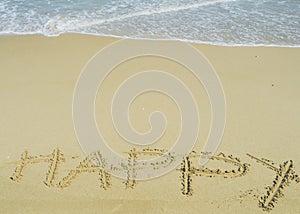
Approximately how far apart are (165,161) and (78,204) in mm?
954

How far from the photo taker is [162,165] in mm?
3613

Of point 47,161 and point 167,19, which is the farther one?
point 167,19

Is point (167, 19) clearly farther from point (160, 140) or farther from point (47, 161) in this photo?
point (47, 161)

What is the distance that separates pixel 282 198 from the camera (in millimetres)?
3221

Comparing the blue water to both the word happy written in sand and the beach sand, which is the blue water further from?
the word happy written in sand

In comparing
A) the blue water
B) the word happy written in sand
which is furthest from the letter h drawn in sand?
the blue water

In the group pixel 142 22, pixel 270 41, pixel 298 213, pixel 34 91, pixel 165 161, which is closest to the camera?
pixel 298 213

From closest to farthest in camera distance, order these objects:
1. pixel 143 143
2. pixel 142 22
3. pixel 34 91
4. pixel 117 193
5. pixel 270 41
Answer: pixel 117 193, pixel 143 143, pixel 34 91, pixel 270 41, pixel 142 22

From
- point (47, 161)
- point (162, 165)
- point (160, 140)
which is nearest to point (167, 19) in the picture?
point (160, 140)

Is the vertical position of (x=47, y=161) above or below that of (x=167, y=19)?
below

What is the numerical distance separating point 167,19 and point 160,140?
3812 mm

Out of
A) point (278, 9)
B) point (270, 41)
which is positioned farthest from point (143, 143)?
point (278, 9)

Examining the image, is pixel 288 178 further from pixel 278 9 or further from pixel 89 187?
pixel 278 9

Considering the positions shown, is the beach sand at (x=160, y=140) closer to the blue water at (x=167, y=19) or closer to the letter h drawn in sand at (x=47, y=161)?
the letter h drawn in sand at (x=47, y=161)
